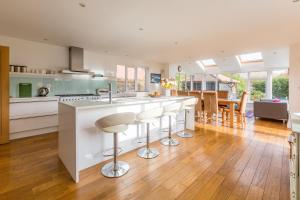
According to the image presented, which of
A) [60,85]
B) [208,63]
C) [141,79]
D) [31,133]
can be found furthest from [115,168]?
[208,63]

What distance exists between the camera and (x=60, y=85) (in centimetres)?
477

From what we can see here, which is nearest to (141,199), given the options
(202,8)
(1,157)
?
(1,157)

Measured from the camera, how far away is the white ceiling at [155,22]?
2455mm

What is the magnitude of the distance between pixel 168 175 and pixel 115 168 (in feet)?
2.41

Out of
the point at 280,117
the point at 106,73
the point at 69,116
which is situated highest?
the point at 106,73

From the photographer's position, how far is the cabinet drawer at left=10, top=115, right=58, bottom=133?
3.53 m

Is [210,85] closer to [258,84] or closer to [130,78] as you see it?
[258,84]

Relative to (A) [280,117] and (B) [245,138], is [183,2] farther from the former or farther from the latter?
(A) [280,117]

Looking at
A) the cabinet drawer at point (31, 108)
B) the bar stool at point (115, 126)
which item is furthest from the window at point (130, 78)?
the bar stool at point (115, 126)

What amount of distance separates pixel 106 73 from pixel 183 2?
4154 millimetres

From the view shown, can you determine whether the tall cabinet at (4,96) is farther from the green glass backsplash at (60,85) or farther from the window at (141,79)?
the window at (141,79)

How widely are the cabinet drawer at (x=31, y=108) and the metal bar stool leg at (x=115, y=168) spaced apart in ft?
Answer: 8.53

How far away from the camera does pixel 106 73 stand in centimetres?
590

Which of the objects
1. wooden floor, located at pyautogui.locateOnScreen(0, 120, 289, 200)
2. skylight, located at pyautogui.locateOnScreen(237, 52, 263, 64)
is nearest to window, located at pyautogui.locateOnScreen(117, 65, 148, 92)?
wooden floor, located at pyautogui.locateOnScreen(0, 120, 289, 200)
